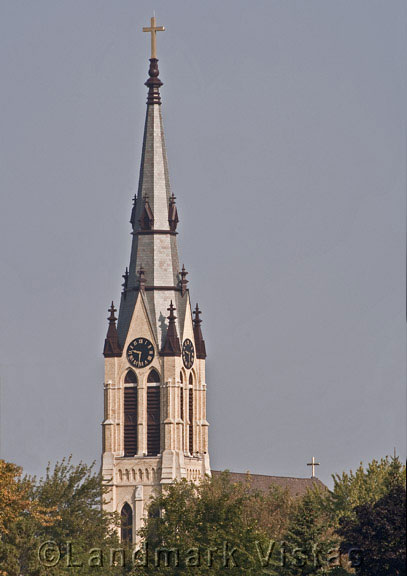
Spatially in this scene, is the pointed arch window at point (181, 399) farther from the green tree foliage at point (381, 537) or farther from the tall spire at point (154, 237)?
the green tree foliage at point (381, 537)

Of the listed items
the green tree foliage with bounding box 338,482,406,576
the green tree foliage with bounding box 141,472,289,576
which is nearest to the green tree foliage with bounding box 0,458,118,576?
the green tree foliage with bounding box 141,472,289,576

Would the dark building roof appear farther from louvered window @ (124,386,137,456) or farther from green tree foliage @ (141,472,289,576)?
green tree foliage @ (141,472,289,576)

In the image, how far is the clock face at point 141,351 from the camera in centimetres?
15350

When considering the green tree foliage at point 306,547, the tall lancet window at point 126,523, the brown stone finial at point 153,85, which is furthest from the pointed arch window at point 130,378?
the green tree foliage at point 306,547

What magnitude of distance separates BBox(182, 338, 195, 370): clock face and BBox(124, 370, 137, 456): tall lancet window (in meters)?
4.15

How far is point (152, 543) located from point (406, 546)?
22.3 metres

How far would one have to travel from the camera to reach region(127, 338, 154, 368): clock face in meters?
154

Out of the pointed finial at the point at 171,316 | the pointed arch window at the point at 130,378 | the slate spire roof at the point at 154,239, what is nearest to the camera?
the pointed finial at the point at 171,316

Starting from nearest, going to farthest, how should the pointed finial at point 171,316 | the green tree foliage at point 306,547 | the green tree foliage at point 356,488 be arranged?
the green tree foliage at point 306,547
the green tree foliage at point 356,488
the pointed finial at point 171,316

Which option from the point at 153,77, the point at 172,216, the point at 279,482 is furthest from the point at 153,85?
the point at 279,482

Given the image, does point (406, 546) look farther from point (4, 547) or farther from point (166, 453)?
point (166, 453)

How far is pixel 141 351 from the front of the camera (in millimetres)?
153625

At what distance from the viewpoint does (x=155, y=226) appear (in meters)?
157

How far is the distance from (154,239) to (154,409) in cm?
1343
